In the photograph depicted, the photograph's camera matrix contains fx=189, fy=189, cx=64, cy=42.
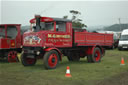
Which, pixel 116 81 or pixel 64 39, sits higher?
pixel 64 39

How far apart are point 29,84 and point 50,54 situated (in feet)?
10.3

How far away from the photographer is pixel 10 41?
12.4m

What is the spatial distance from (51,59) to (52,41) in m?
0.96

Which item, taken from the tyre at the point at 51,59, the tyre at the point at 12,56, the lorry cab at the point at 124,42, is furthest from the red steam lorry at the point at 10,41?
the lorry cab at the point at 124,42

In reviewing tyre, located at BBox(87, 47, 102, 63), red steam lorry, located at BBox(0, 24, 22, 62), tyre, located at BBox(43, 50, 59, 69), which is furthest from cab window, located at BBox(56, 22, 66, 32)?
red steam lorry, located at BBox(0, 24, 22, 62)

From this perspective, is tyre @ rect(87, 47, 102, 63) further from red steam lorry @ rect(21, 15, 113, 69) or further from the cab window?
the cab window

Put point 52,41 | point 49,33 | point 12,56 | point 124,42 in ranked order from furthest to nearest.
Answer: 1. point 124,42
2. point 12,56
3. point 52,41
4. point 49,33

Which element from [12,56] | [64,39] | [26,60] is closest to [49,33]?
[64,39]

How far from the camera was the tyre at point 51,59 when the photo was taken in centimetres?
935

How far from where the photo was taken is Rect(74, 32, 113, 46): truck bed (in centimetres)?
1131

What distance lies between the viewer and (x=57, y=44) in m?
10.2

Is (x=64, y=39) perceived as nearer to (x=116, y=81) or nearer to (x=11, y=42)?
(x=11, y=42)

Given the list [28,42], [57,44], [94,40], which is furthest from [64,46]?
[94,40]

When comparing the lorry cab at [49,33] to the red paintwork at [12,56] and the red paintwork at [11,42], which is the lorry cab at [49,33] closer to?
the red paintwork at [11,42]
